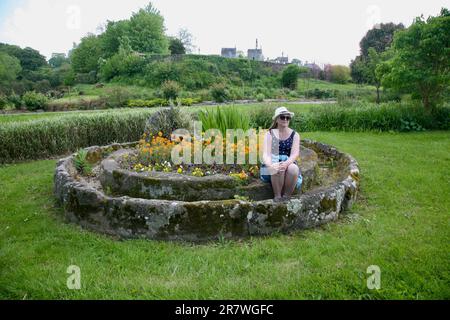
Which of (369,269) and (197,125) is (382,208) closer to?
(369,269)

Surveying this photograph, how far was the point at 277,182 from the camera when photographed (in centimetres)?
448

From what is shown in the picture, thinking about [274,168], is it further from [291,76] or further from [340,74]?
[340,74]

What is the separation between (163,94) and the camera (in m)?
24.5

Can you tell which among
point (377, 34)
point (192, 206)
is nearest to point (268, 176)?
point (192, 206)

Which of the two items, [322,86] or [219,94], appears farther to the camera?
[322,86]

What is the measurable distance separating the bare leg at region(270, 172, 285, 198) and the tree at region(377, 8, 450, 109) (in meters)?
9.36

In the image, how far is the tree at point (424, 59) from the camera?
436 inches

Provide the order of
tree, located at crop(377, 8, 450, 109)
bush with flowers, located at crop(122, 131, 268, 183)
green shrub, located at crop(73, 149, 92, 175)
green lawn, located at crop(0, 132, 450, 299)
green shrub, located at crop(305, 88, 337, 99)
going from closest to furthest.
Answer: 1. green lawn, located at crop(0, 132, 450, 299)
2. bush with flowers, located at crop(122, 131, 268, 183)
3. green shrub, located at crop(73, 149, 92, 175)
4. tree, located at crop(377, 8, 450, 109)
5. green shrub, located at crop(305, 88, 337, 99)

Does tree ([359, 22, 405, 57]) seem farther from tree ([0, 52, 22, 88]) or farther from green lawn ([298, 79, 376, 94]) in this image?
tree ([0, 52, 22, 88])

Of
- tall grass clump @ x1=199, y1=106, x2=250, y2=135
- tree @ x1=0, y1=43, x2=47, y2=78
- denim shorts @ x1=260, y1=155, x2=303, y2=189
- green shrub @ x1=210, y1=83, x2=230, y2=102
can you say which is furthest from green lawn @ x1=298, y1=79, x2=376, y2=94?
tree @ x1=0, y1=43, x2=47, y2=78

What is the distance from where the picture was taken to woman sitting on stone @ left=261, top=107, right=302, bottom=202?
4438 millimetres

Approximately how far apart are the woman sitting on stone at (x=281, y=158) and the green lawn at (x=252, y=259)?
2.23ft

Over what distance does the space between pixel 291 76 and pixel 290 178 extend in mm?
32547

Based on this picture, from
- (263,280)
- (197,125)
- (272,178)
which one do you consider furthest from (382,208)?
(197,125)
